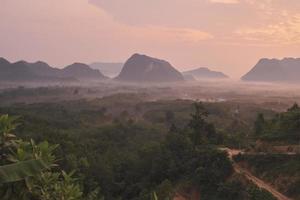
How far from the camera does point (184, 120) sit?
76938 millimetres

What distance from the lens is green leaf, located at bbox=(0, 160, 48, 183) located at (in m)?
9.27

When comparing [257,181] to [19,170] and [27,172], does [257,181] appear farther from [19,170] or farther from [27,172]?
[19,170]

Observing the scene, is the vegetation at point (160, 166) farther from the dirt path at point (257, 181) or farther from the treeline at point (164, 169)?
the dirt path at point (257, 181)

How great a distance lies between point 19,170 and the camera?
940 centimetres

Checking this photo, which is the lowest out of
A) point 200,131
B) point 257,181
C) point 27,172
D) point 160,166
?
point 160,166

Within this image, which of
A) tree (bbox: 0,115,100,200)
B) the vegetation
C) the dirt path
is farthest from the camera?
the vegetation

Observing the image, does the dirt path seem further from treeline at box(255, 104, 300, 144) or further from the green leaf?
the green leaf

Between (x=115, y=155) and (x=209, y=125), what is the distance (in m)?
11.2

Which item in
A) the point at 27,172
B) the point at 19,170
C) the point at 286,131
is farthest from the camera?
the point at 286,131

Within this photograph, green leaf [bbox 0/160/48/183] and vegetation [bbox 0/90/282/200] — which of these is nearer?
green leaf [bbox 0/160/48/183]

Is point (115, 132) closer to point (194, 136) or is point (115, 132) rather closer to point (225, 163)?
point (194, 136)

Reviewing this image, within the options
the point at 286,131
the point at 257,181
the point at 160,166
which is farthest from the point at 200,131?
the point at 257,181

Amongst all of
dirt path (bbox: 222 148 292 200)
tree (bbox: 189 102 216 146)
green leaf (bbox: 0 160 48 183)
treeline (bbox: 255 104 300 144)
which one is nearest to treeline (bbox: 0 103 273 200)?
tree (bbox: 189 102 216 146)

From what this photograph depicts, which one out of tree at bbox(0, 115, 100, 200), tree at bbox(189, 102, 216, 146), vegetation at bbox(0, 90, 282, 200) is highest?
tree at bbox(0, 115, 100, 200)
